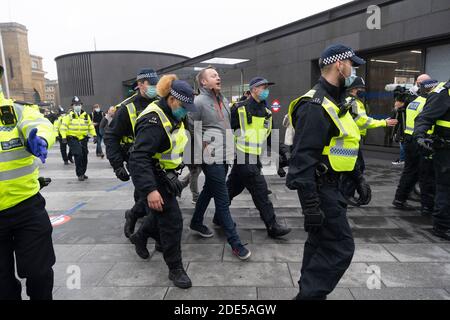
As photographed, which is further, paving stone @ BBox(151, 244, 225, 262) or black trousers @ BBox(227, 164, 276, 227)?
black trousers @ BBox(227, 164, 276, 227)

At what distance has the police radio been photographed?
2252mm

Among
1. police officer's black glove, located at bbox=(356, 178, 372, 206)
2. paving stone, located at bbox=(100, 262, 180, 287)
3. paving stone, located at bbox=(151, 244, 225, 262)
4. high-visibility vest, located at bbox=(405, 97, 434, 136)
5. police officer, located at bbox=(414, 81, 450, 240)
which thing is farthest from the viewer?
high-visibility vest, located at bbox=(405, 97, 434, 136)

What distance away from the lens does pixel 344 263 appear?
2344mm

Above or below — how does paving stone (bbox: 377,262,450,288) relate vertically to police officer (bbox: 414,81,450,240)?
below

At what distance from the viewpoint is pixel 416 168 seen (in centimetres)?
528

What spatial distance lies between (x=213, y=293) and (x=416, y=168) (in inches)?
157

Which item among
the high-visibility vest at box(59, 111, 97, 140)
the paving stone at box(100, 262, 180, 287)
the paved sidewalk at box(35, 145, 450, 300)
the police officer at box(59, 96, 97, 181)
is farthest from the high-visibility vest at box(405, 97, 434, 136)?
the high-visibility vest at box(59, 111, 97, 140)

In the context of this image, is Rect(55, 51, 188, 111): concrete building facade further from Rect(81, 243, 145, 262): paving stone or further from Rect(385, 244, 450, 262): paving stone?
Rect(385, 244, 450, 262): paving stone

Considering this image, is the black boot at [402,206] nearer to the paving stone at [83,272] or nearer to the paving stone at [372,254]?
the paving stone at [372,254]

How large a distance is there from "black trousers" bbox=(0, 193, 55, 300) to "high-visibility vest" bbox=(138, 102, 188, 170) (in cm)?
112

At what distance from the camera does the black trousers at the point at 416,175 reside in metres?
4.97

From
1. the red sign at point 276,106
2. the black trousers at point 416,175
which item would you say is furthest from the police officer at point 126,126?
the red sign at point 276,106
